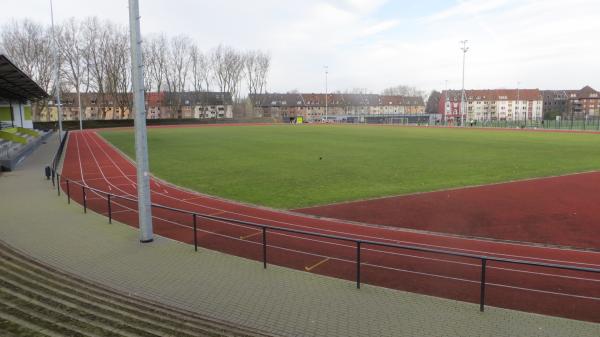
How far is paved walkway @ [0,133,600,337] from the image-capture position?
19.8ft

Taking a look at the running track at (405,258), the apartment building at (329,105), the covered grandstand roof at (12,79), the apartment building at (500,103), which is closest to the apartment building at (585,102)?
the apartment building at (500,103)

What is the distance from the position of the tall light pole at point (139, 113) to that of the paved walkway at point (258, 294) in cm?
65

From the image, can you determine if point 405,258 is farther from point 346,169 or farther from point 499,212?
point 346,169

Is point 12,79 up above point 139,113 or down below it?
above

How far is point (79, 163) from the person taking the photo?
1107 inches

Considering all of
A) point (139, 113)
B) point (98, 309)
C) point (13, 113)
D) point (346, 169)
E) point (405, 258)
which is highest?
point (13, 113)

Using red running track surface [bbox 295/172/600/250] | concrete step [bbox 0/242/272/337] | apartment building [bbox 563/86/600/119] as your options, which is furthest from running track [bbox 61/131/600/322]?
apartment building [bbox 563/86/600/119]

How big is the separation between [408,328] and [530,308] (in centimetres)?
243

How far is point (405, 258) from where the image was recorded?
922cm

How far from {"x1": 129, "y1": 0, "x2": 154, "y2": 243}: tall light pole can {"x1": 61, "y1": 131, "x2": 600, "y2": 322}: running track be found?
1195 millimetres

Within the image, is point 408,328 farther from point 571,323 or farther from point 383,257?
point 383,257

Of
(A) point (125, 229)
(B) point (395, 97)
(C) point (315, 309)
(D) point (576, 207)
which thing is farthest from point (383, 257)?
(B) point (395, 97)

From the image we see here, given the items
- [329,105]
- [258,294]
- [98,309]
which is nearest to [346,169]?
[258,294]

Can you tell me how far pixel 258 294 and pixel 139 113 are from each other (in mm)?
5294
